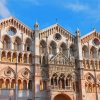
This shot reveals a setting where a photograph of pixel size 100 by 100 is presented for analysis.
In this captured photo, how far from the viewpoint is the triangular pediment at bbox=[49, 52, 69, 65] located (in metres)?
45.2

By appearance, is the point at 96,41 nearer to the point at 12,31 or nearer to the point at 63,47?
the point at 63,47

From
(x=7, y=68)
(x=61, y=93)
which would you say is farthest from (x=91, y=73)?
(x=7, y=68)

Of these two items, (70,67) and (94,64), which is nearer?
(70,67)

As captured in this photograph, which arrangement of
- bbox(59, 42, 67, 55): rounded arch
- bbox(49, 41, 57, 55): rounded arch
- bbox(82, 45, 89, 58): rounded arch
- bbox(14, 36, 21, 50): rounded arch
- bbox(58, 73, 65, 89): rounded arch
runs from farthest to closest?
bbox(82, 45, 89, 58): rounded arch
bbox(59, 42, 67, 55): rounded arch
bbox(49, 41, 57, 55): rounded arch
bbox(14, 36, 21, 50): rounded arch
bbox(58, 73, 65, 89): rounded arch

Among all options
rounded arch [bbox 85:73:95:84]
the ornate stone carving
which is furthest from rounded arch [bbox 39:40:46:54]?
rounded arch [bbox 85:73:95:84]

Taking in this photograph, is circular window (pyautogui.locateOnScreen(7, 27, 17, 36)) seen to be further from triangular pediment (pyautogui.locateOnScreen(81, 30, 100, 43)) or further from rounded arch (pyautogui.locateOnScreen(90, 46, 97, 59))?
rounded arch (pyautogui.locateOnScreen(90, 46, 97, 59))

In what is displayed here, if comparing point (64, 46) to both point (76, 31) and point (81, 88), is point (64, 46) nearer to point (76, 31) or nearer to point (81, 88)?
point (76, 31)

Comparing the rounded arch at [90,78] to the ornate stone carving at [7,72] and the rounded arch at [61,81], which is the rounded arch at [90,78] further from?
the ornate stone carving at [7,72]

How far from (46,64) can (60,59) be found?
2.90 m

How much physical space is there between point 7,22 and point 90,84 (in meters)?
19.9

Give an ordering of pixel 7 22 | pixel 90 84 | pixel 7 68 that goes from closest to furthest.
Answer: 1. pixel 7 68
2. pixel 7 22
3. pixel 90 84

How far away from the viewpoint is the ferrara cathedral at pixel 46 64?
42.4m

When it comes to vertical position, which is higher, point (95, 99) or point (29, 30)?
point (29, 30)

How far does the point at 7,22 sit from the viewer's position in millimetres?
45000
